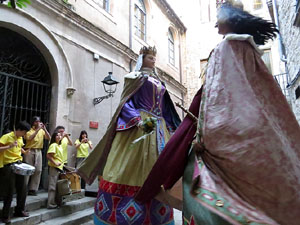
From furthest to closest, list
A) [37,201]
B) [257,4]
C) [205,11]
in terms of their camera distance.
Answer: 1. [205,11]
2. [257,4]
3. [37,201]

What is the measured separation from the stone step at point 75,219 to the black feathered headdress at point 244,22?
3454 mm

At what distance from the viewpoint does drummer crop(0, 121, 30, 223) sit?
335 centimetres

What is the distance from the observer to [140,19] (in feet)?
34.3

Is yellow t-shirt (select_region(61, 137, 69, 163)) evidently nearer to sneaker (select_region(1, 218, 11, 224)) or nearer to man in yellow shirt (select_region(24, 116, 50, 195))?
man in yellow shirt (select_region(24, 116, 50, 195))

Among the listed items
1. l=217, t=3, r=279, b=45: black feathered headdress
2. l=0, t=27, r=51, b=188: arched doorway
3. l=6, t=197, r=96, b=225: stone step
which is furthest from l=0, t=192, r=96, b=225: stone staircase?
l=217, t=3, r=279, b=45: black feathered headdress

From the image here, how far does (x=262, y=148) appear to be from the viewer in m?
1.20

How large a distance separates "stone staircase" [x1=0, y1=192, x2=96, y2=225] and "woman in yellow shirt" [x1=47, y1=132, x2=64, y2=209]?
135mm

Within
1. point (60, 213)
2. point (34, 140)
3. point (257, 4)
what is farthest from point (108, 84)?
point (257, 4)

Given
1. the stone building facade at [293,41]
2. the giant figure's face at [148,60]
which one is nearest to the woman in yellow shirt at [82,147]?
the giant figure's face at [148,60]

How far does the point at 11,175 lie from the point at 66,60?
334cm

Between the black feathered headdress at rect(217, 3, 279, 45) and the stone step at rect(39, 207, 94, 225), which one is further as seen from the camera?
the stone step at rect(39, 207, 94, 225)

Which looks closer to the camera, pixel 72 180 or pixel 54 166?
pixel 54 166

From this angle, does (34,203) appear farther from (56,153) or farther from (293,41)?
(293,41)

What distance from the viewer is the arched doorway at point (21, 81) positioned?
500 cm
